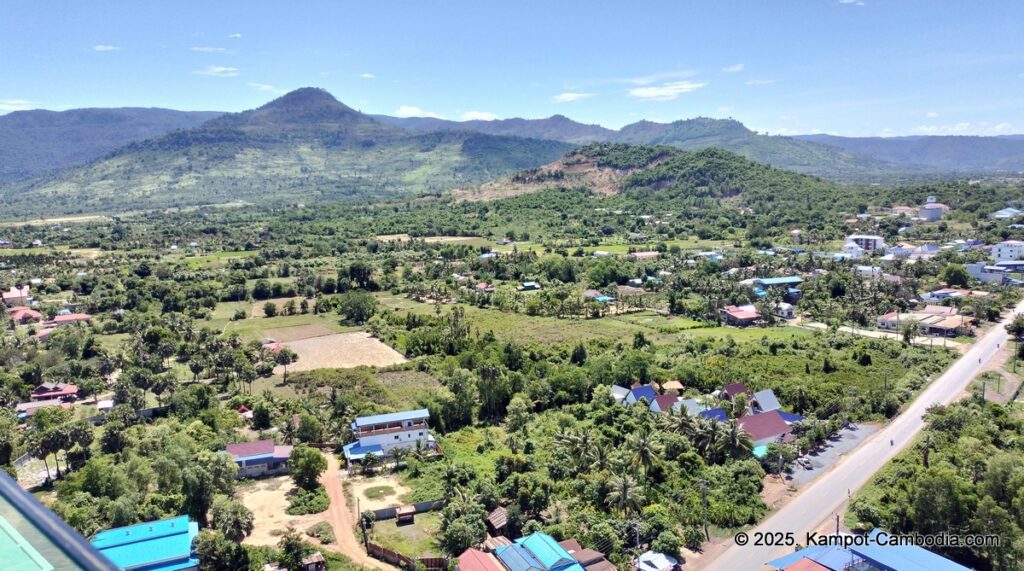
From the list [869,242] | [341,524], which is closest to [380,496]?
[341,524]

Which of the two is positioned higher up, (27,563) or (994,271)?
(27,563)

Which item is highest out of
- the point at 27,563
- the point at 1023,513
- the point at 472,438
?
the point at 27,563

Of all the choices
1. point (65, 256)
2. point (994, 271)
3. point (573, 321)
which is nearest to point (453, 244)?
point (573, 321)

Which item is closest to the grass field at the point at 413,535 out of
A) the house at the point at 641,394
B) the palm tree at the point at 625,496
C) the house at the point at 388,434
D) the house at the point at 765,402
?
the house at the point at 388,434

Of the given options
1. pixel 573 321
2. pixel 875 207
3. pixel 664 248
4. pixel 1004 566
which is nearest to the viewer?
pixel 1004 566

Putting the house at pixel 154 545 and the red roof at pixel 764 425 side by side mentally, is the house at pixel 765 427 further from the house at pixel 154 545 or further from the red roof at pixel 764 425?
the house at pixel 154 545

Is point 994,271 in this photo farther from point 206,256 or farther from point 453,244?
point 206,256

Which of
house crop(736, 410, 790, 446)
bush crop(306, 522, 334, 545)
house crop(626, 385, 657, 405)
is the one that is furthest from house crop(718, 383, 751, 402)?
bush crop(306, 522, 334, 545)
